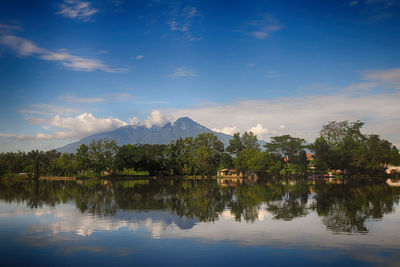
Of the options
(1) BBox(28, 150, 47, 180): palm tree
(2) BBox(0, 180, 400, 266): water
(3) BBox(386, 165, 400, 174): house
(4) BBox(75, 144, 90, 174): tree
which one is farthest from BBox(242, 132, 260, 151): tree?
(2) BBox(0, 180, 400, 266): water

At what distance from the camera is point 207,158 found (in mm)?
82375

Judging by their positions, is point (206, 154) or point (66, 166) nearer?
point (206, 154)

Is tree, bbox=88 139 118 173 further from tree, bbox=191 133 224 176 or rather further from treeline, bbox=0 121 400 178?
tree, bbox=191 133 224 176

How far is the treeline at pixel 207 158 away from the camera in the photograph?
247ft

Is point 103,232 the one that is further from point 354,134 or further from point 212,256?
point 354,134

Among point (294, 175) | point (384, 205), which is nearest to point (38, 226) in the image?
point (384, 205)

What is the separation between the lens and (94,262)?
990cm

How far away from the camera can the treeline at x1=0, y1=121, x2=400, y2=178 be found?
75188 millimetres

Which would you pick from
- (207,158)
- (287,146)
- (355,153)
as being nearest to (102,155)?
(207,158)

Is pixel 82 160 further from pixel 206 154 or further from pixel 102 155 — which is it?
pixel 206 154

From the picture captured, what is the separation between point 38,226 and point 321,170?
7219cm

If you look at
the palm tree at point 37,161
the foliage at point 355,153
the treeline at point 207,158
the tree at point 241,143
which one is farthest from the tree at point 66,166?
the foliage at point 355,153

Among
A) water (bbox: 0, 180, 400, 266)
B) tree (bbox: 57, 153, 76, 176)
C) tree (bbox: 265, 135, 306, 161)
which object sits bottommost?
water (bbox: 0, 180, 400, 266)

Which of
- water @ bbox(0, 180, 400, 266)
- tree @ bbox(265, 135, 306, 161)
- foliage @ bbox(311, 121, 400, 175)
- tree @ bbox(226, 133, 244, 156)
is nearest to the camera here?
water @ bbox(0, 180, 400, 266)
